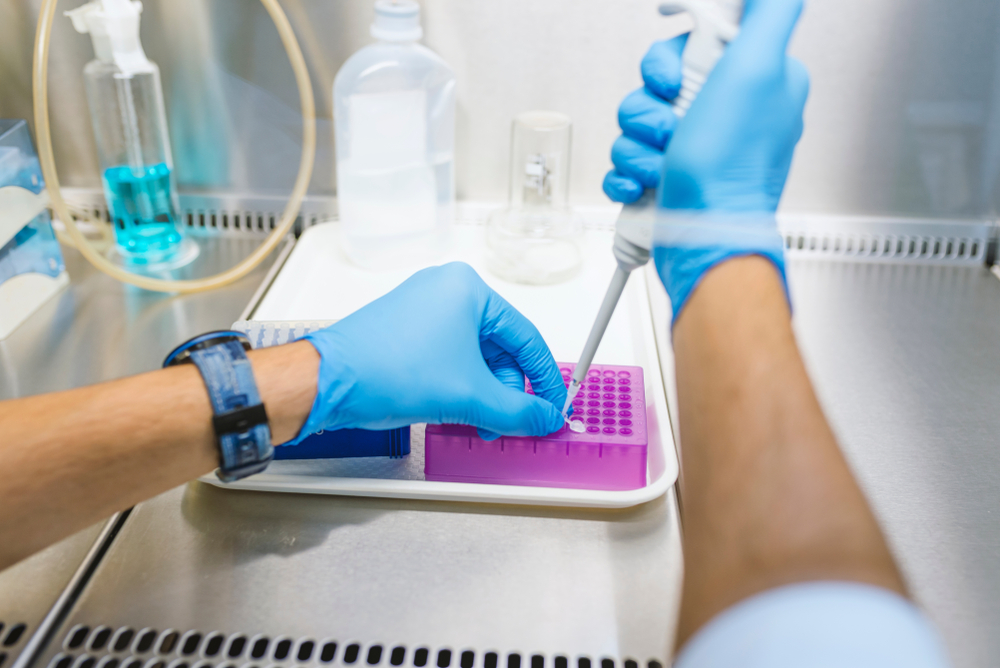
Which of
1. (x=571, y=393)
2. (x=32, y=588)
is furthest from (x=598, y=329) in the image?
(x=32, y=588)

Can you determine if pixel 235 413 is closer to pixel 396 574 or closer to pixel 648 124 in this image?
pixel 396 574

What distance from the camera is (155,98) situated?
1.27m

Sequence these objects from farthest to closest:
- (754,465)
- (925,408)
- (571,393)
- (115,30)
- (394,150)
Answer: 1. (394,150)
2. (115,30)
3. (925,408)
4. (571,393)
5. (754,465)

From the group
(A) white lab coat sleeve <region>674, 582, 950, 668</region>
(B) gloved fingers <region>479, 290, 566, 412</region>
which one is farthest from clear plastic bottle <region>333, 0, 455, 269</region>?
(A) white lab coat sleeve <region>674, 582, 950, 668</region>

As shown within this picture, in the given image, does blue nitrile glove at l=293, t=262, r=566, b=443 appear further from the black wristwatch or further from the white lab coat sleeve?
the white lab coat sleeve

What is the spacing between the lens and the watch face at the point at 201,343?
0.77 m

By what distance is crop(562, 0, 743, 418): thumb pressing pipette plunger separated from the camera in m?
0.73

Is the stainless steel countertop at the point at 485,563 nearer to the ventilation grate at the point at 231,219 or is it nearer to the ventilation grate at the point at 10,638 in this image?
the ventilation grate at the point at 10,638

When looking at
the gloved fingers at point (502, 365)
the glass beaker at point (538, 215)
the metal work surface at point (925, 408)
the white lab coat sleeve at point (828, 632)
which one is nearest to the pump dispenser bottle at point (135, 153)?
the glass beaker at point (538, 215)

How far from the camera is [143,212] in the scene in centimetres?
130

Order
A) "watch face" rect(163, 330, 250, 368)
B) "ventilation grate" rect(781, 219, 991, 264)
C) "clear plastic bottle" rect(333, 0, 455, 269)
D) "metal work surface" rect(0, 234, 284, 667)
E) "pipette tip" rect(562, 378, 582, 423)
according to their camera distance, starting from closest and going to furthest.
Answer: "watch face" rect(163, 330, 250, 368)
"pipette tip" rect(562, 378, 582, 423)
"metal work surface" rect(0, 234, 284, 667)
"clear plastic bottle" rect(333, 0, 455, 269)
"ventilation grate" rect(781, 219, 991, 264)

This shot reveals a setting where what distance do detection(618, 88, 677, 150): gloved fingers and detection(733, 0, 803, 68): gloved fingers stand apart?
92 millimetres

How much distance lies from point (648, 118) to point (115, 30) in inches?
33.4

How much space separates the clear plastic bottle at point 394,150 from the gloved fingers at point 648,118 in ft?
1.76
